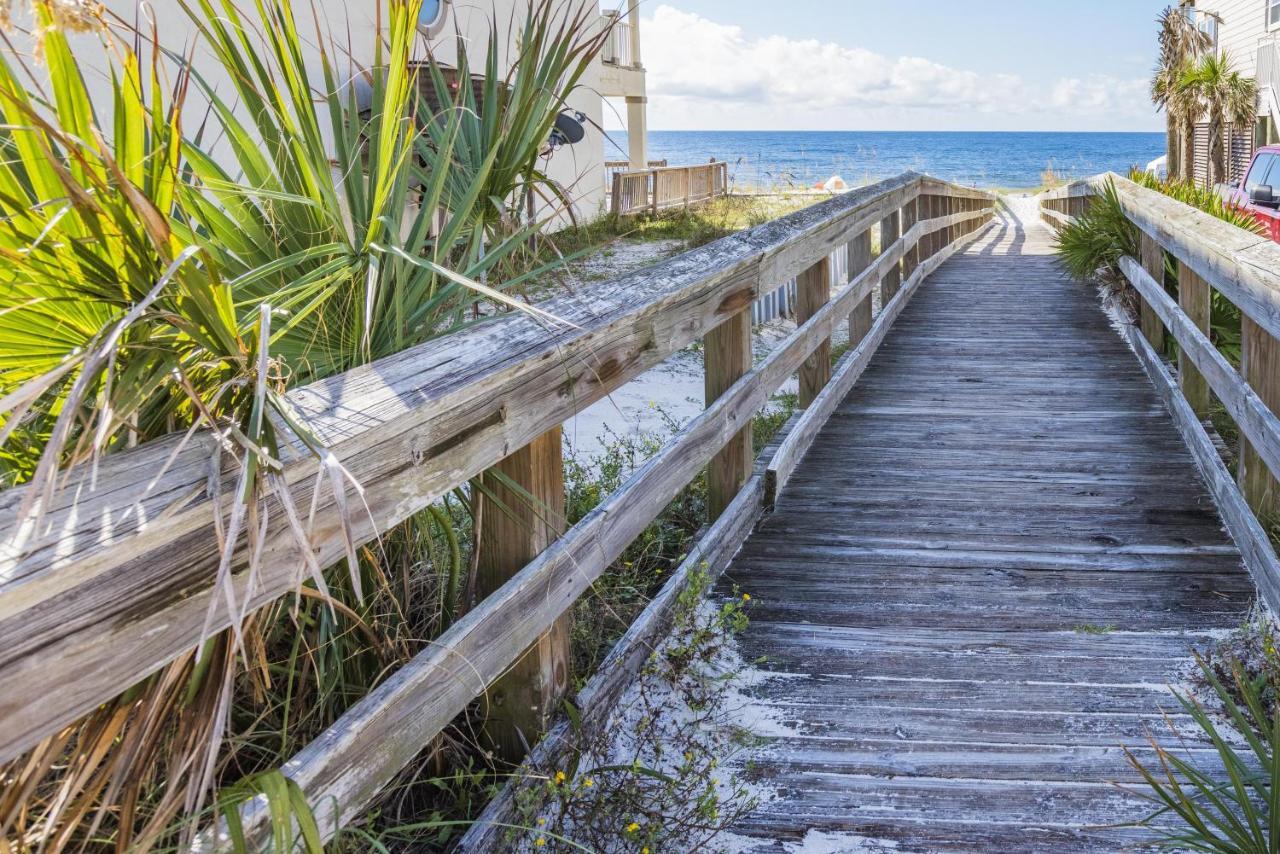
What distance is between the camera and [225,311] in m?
1.62

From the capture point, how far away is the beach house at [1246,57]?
22156 mm

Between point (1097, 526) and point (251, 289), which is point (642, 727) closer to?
point (251, 289)

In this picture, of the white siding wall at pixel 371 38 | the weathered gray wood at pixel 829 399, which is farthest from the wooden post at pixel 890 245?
the white siding wall at pixel 371 38

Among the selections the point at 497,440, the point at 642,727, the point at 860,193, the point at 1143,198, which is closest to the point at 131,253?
the point at 497,440

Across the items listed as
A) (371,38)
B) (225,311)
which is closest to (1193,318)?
(225,311)

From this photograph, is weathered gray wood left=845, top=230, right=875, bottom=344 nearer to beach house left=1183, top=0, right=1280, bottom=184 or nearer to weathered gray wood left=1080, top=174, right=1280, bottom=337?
weathered gray wood left=1080, top=174, right=1280, bottom=337

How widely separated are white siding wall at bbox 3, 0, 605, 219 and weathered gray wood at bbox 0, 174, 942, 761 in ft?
1.28

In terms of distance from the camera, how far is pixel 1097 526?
4402 millimetres

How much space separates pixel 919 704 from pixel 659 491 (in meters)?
0.92

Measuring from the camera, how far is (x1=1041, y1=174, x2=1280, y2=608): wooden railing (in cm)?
348

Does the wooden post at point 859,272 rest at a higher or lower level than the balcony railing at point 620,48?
lower

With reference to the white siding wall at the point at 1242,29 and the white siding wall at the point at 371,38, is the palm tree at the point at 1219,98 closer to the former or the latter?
the white siding wall at the point at 1242,29

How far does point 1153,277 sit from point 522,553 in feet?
18.0

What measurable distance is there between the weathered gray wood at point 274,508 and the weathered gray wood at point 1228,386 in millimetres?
1835
